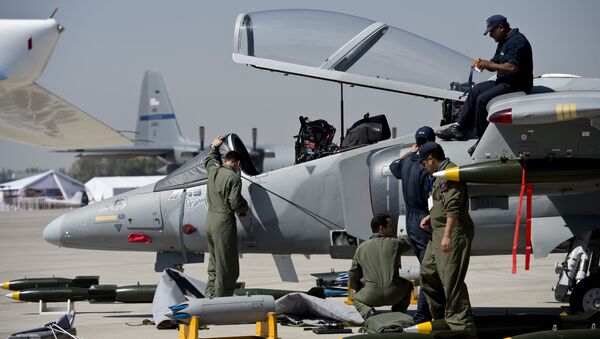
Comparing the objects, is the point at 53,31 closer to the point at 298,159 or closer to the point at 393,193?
the point at 298,159

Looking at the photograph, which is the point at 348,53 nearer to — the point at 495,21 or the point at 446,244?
the point at 495,21

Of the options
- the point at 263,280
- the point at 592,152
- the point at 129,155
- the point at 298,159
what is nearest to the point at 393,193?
the point at 298,159

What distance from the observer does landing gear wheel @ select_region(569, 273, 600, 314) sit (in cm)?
1045

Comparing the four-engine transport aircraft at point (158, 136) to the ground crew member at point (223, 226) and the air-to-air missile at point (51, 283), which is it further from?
the ground crew member at point (223, 226)

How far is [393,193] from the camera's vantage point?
1126 cm

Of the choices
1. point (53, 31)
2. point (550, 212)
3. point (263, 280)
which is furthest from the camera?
point (263, 280)

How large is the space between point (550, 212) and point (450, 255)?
279cm

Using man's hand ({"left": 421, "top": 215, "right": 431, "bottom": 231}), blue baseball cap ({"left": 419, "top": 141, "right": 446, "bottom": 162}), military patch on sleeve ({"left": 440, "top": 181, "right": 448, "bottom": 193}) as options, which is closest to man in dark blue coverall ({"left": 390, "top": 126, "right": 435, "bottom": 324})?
man's hand ({"left": 421, "top": 215, "right": 431, "bottom": 231})

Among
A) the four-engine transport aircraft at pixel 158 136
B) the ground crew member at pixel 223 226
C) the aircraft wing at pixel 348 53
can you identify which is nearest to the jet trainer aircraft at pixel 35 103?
the aircraft wing at pixel 348 53

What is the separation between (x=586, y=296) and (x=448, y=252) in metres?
2.72

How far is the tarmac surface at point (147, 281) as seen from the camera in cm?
1096

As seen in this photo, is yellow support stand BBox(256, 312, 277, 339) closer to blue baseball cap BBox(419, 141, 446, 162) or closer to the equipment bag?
the equipment bag

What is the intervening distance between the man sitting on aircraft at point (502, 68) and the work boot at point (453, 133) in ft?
1.29

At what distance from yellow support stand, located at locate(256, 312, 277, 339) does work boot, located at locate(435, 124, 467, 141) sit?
3.16 metres
